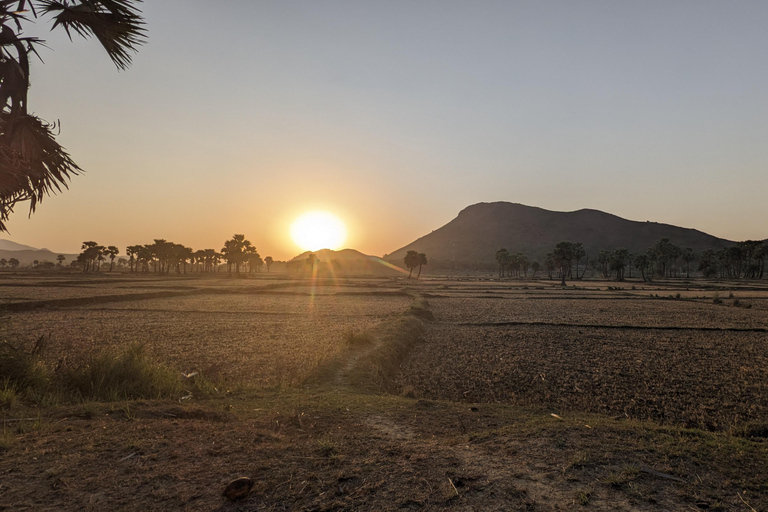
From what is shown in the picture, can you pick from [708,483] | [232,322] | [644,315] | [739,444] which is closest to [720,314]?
[644,315]

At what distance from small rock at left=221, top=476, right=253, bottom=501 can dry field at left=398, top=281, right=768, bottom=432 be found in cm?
771

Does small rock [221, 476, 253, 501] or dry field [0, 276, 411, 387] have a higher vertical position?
small rock [221, 476, 253, 501]

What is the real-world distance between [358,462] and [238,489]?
6.03ft

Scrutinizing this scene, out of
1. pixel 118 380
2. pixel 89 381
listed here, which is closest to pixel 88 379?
pixel 89 381

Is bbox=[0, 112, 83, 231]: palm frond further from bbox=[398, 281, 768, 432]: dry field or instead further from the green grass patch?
bbox=[398, 281, 768, 432]: dry field

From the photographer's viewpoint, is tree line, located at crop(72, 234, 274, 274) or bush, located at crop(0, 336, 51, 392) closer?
bush, located at crop(0, 336, 51, 392)

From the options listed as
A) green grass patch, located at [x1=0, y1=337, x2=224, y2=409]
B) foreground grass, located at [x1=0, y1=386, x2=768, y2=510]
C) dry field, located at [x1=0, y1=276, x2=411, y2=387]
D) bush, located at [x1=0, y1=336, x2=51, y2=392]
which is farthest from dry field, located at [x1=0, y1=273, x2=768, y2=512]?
bush, located at [x1=0, y1=336, x2=51, y2=392]

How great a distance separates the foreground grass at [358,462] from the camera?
15.9 feet

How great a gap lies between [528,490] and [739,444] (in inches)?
187

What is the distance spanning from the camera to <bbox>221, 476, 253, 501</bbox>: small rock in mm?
4793

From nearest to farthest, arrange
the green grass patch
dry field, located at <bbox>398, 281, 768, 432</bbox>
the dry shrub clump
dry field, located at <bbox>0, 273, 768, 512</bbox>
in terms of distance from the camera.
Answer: dry field, located at <bbox>0, 273, 768, 512</bbox>
the green grass patch
the dry shrub clump
dry field, located at <bbox>398, 281, 768, 432</bbox>

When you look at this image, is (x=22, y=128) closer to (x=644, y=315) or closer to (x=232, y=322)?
(x=232, y=322)

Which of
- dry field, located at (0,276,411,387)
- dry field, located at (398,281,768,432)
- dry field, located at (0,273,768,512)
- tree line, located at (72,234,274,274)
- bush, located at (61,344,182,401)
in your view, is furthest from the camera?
tree line, located at (72,234,274,274)

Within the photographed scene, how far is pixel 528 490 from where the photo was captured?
5133 mm
